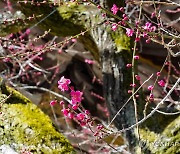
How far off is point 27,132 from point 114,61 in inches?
37.6

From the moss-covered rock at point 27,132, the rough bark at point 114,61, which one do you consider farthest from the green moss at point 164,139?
the moss-covered rock at point 27,132

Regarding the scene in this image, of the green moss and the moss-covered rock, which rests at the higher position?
the moss-covered rock

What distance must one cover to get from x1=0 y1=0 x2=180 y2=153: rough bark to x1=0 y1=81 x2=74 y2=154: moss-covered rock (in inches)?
26.0

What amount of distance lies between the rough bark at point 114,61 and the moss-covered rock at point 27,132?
659 mm

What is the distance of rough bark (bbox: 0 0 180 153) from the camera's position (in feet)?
8.59

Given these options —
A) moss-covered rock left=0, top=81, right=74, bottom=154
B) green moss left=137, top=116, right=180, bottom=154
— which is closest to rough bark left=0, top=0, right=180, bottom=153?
green moss left=137, top=116, right=180, bottom=154

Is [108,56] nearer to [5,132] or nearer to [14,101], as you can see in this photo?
[14,101]

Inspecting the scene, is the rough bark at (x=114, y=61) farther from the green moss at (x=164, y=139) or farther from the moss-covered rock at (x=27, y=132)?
the moss-covered rock at (x=27, y=132)

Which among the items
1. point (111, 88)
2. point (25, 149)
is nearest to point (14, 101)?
point (25, 149)

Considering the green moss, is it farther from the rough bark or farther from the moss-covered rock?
the moss-covered rock

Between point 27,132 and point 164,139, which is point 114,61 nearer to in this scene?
point 164,139

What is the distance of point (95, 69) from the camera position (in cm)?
578

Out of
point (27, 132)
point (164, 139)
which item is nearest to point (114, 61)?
point (164, 139)

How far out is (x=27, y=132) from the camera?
2.04 m
